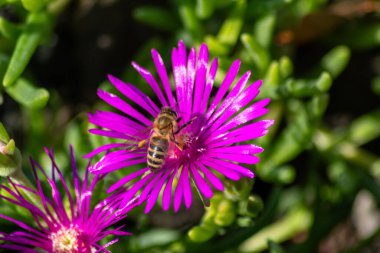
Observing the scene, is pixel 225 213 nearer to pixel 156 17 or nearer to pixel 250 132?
pixel 250 132

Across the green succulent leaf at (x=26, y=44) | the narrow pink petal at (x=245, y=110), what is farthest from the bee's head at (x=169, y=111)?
the green succulent leaf at (x=26, y=44)

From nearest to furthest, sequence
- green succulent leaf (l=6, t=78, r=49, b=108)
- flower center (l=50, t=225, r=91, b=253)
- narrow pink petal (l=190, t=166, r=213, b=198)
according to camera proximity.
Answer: narrow pink petal (l=190, t=166, r=213, b=198), flower center (l=50, t=225, r=91, b=253), green succulent leaf (l=6, t=78, r=49, b=108)

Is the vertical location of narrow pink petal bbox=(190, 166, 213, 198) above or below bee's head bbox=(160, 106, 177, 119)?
below

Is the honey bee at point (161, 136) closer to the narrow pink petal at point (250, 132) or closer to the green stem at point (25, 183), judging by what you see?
the narrow pink petal at point (250, 132)

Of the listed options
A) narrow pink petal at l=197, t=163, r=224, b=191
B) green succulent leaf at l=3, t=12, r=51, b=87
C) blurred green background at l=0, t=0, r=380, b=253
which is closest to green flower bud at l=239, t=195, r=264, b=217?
blurred green background at l=0, t=0, r=380, b=253

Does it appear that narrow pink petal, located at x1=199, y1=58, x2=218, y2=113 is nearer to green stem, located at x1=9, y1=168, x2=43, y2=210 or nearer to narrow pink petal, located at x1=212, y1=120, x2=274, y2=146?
narrow pink petal, located at x1=212, y1=120, x2=274, y2=146

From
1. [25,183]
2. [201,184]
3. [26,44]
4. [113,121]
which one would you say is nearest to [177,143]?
[113,121]
